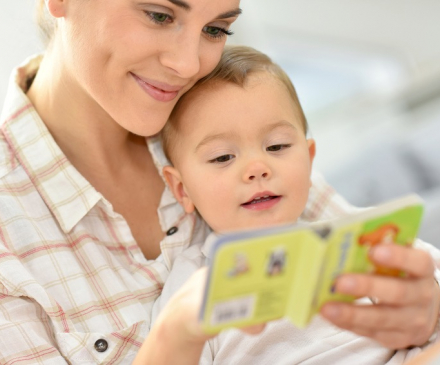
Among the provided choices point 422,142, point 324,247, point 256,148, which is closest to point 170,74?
point 256,148

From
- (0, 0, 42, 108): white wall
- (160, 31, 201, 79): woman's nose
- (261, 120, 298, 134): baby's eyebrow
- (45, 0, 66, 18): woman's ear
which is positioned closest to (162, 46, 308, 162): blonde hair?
(261, 120, 298, 134): baby's eyebrow

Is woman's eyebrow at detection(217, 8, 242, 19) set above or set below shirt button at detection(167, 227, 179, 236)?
above

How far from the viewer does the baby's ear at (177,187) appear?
1894 mm

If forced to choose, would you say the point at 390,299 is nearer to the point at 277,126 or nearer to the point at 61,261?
the point at 277,126

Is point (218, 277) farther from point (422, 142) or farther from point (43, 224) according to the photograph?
point (422, 142)

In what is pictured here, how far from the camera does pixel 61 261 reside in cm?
165

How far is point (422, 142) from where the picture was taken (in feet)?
10.4

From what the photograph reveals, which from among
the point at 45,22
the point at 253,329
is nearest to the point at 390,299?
the point at 253,329

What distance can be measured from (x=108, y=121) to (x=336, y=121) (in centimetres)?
273

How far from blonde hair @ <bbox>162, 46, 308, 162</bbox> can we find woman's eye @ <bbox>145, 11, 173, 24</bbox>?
268mm

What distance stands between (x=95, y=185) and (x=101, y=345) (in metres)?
0.47

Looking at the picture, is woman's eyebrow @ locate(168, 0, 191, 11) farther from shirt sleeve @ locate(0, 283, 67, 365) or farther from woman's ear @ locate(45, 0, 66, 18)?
shirt sleeve @ locate(0, 283, 67, 365)

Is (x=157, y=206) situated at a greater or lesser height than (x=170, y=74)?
lesser

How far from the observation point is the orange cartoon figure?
43.4 inches
